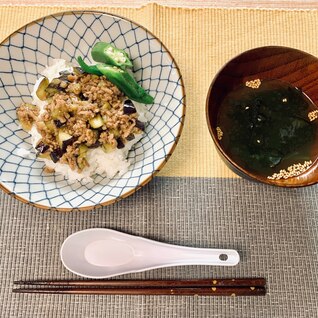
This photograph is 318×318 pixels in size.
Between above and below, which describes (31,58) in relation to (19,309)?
above

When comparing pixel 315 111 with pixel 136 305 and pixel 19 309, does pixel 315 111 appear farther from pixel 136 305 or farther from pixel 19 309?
pixel 19 309

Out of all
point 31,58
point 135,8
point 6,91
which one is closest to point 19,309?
point 6,91

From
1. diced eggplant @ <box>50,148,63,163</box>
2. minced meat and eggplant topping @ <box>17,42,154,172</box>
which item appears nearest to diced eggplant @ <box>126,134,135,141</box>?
minced meat and eggplant topping @ <box>17,42,154,172</box>

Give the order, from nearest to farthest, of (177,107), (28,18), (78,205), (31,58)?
(78,205)
(177,107)
(31,58)
(28,18)

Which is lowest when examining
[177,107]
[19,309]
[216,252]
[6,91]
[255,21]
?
[19,309]

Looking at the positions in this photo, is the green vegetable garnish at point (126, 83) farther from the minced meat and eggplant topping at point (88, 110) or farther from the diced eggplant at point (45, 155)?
the diced eggplant at point (45, 155)

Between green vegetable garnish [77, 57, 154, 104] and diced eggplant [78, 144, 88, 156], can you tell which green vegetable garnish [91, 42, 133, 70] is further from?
diced eggplant [78, 144, 88, 156]
